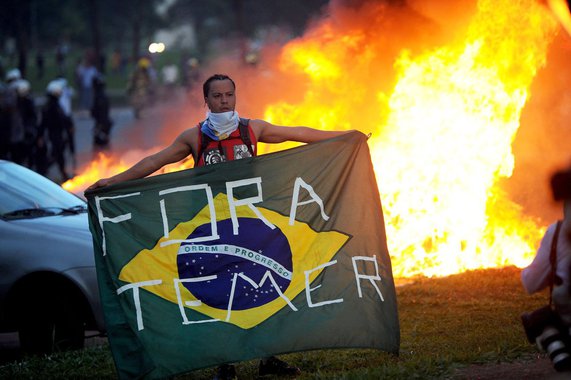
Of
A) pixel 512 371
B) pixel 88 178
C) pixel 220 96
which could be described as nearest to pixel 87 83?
pixel 88 178

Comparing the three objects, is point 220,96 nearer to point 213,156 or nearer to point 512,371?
point 213,156

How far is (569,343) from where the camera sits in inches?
198

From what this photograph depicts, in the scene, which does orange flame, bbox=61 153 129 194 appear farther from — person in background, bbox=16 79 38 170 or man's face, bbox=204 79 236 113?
man's face, bbox=204 79 236 113

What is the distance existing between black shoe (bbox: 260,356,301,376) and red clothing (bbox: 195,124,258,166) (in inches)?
49.4

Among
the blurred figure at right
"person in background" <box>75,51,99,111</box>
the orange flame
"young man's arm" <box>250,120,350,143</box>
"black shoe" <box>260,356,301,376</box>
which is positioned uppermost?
"person in background" <box>75,51,99,111</box>

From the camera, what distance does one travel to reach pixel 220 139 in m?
6.50

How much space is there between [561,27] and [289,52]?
351cm

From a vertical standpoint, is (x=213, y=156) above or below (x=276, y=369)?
above

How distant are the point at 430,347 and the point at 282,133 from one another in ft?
6.03

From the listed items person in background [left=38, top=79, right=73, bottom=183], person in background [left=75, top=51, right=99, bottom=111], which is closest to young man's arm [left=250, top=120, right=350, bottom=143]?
person in background [left=38, top=79, right=73, bottom=183]

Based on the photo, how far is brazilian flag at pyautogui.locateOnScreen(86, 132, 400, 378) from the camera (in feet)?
20.5

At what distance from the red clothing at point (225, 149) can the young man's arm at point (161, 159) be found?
0.25ft

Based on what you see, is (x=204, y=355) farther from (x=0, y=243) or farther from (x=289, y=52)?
(x=289, y=52)

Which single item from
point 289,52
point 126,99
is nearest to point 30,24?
point 126,99
